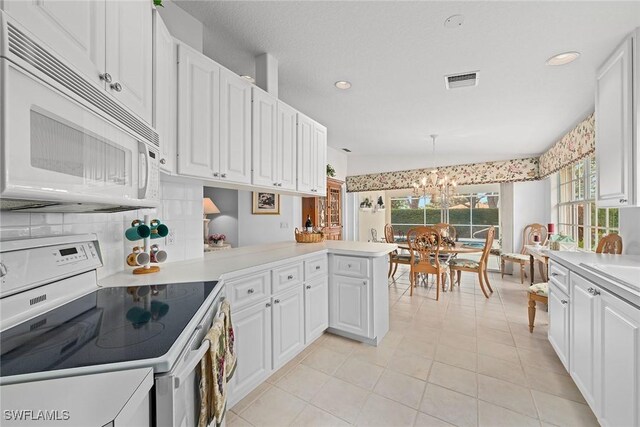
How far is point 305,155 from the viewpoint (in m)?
2.77

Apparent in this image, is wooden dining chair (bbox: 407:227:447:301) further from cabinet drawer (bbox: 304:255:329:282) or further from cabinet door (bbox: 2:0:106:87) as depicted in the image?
cabinet door (bbox: 2:0:106:87)

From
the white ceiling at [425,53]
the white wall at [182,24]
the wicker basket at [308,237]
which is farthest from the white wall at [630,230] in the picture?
the white wall at [182,24]

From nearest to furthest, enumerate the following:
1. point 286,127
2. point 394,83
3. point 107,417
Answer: point 107,417 < point 286,127 < point 394,83

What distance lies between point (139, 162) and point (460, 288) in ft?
15.3

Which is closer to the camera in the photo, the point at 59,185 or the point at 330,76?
the point at 59,185

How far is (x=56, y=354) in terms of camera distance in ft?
2.16

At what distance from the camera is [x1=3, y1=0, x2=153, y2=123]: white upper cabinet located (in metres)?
0.70

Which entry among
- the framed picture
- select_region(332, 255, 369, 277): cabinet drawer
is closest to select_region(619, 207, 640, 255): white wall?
select_region(332, 255, 369, 277): cabinet drawer

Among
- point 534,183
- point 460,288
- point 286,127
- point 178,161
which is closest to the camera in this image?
point 178,161

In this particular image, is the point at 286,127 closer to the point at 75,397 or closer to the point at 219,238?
the point at 75,397

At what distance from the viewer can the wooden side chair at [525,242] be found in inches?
178

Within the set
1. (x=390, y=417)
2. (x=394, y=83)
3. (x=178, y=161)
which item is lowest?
(x=390, y=417)

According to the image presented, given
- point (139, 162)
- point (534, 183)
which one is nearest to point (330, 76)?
point (139, 162)

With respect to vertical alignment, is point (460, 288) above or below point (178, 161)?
below
